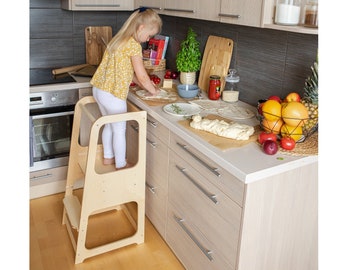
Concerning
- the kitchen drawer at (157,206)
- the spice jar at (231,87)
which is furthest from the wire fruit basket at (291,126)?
the kitchen drawer at (157,206)

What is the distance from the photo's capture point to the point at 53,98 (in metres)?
2.37

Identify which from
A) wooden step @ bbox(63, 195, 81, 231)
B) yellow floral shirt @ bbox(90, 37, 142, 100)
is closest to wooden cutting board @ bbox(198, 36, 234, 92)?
yellow floral shirt @ bbox(90, 37, 142, 100)

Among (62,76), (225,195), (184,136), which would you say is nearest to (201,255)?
(225,195)

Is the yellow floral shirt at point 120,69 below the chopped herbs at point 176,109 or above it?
above

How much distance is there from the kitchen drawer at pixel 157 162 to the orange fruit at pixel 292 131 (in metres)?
0.63

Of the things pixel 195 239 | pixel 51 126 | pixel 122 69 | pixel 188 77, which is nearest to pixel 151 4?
pixel 188 77

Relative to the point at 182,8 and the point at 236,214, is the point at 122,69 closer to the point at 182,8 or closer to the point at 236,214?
the point at 182,8

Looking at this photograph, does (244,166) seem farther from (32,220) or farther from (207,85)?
(32,220)

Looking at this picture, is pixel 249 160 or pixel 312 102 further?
pixel 312 102

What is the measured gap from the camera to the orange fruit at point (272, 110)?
4.91 feet

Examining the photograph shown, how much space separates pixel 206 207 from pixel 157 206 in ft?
1.91

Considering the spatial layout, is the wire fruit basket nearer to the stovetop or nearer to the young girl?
the young girl

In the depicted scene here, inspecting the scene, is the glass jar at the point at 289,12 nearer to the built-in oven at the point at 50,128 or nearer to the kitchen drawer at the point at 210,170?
the kitchen drawer at the point at 210,170

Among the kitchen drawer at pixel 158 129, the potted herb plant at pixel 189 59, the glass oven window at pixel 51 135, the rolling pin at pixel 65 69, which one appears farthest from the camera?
the rolling pin at pixel 65 69
